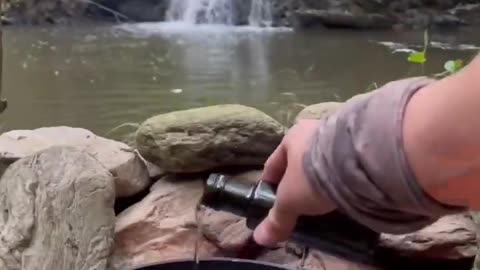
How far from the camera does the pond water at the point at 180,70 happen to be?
108 inches

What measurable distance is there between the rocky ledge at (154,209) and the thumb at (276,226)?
942 mm

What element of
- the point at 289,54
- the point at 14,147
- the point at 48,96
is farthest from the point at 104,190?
the point at 289,54

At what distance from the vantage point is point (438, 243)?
59.8 inches

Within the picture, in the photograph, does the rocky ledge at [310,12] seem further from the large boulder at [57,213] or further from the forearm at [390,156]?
the forearm at [390,156]

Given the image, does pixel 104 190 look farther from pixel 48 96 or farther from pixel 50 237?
pixel 48 96

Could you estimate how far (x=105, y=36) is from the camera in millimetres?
5688

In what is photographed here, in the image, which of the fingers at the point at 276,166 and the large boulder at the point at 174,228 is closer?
the fingers at the point at 276,166

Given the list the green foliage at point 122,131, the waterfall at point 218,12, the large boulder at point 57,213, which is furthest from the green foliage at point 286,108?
the waterfall at point 218,12

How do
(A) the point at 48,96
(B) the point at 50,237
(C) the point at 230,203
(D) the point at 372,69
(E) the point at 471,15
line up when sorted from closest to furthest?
(C) the point at 230,203
(B) the point at 50,237
(A) the point at 48,96
(D) the point at 372,69
(E) the point at 471,15

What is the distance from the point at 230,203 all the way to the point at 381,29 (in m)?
6.25

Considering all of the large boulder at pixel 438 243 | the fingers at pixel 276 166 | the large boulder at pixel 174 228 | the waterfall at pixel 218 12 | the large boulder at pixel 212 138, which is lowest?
the waterfall at pixel 218 12

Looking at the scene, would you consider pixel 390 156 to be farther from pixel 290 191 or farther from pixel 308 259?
pixel 308 259

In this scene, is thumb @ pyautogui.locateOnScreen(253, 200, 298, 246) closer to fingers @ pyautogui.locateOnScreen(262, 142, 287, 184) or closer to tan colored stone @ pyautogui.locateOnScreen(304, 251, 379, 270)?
fingers @ pyautogui.locateOnScreen(262, 142, 287, 184)

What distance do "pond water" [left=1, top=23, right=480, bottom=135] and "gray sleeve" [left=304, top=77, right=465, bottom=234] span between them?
1993mm
